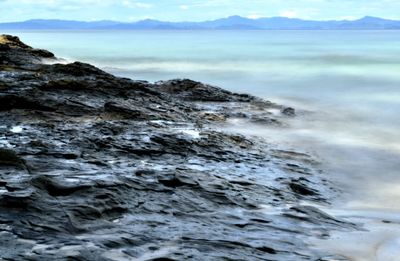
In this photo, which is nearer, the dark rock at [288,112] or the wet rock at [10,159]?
the wet rock at [10,159]

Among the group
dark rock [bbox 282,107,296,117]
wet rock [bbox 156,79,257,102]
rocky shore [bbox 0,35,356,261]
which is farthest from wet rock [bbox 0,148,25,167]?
dark rock [bbox 282,107,296,117]

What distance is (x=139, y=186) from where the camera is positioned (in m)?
5.81

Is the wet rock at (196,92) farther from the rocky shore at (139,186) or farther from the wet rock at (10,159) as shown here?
the wet rock at (10,159)

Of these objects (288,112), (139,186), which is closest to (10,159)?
(139,186)

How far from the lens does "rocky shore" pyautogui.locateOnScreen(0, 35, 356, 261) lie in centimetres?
439

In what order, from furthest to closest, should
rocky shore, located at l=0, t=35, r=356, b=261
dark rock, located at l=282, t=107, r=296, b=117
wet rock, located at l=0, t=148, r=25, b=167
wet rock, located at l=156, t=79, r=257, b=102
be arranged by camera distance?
1. wet rock, located at l=156, t=79, r=257, b=102
2. dark rock, located at l=282, t=107, r=296, b=117
3. wet rock, located at l=0, t=148, r=25, b=167
4. rocky shore, located at l=0, t=35, r=356, b=261

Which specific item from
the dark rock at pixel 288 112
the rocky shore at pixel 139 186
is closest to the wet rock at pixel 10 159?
the rocky shore at pixel 139 186

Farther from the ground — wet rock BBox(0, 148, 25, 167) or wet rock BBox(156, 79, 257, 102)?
A: wet rock BBox(156, 79, 257, 102)

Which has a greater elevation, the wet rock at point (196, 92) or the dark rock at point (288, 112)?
the wet rock at point (196, 92)

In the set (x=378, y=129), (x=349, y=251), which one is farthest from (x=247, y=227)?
(x=378, y=129)

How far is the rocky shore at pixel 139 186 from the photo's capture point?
439cm

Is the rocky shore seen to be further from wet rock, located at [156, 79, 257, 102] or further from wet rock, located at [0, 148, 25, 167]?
wet rock, located at [156, 79, 257, 102]

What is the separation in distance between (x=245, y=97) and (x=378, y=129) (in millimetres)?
4389

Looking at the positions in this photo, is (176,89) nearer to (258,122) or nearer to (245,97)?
(245,97)
